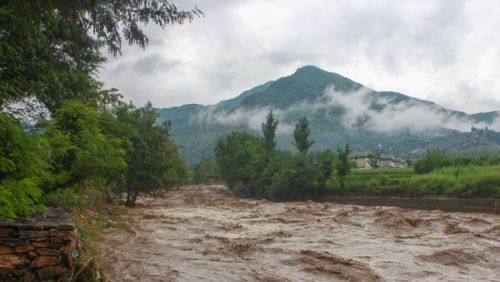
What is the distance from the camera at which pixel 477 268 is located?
13.7 meters

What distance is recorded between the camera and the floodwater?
1205 cm

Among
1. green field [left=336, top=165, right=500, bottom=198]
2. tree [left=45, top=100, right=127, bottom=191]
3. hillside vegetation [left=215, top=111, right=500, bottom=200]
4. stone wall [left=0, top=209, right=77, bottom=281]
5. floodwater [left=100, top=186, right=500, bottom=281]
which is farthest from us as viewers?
hillside vegetation [left=215, top=111, right=500, bottom=200]

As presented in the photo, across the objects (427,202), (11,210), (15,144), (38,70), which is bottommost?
(427,202)

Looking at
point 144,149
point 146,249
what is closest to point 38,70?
point 146,249

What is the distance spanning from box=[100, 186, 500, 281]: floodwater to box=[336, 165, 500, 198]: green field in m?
12.7

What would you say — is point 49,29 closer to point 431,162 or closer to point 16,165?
point 16,165

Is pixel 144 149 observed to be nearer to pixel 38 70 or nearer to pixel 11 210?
pixel 38 70

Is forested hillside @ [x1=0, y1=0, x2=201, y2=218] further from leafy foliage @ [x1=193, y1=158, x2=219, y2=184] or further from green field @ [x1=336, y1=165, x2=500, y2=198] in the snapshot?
leafy foliage @ [x1=193, y1=158, x2=219, y2=184]

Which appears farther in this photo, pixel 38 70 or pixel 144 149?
pixel 144 149

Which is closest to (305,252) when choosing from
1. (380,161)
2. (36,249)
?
(36,249)

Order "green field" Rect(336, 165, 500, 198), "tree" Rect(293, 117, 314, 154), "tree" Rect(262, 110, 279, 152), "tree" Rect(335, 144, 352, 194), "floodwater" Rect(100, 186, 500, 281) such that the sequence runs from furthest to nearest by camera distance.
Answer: "tree" Rect(262, 110, 279, 152) < "tree" Rect(293, 117, 314, 154) < "tree" Rect(335, 144, 352, 194) < "green field" Rect(336, 165, 500, 198) < "floodwater" Rect(100, 186, 500, 281)

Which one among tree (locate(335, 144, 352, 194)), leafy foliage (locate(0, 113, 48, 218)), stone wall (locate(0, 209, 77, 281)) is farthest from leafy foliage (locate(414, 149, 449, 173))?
leafy foliage (locate(0, 113, 48, 218))

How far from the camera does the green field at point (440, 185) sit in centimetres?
3703

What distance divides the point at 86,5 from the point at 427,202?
36090 mm
